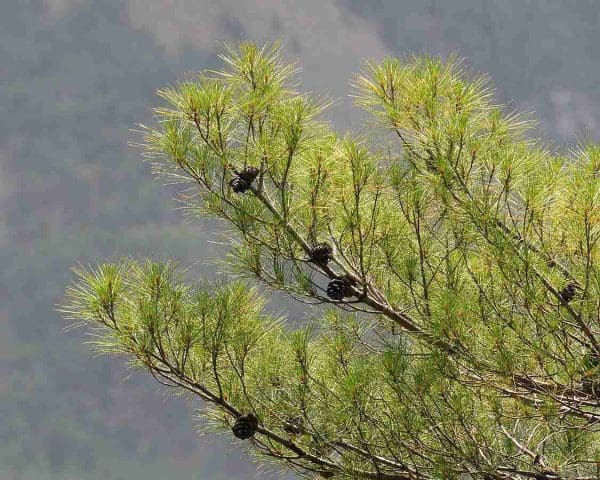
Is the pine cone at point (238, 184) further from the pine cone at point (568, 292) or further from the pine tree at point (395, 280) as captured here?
the pine cone at point (568, 292)

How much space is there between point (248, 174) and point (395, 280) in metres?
0.56

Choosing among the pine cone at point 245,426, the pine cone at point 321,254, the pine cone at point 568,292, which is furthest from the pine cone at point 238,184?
the pine cone at point 568,292

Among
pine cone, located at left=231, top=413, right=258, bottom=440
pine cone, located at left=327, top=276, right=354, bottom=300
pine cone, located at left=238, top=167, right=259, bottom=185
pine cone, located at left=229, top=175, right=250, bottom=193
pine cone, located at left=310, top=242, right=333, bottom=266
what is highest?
pine cone, located at left=238, top=167, right=259, bottom=185

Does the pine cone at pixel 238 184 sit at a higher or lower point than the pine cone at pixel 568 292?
higher

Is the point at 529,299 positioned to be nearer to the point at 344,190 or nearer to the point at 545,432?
the point at 344,190

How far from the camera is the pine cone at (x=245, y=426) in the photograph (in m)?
2.08

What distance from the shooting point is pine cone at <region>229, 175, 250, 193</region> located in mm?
1878

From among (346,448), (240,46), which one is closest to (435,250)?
(346,448)

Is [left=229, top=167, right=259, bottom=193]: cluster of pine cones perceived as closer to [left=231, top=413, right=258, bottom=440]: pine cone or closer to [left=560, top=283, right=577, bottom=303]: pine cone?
[left=231, top=413, right=258, bottom=440]: pine cone

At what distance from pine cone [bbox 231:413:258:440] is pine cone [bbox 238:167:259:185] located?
0.65m

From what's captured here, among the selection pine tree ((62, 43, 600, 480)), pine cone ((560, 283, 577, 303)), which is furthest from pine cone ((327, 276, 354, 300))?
pine cone ((560, 283, 577, 303))

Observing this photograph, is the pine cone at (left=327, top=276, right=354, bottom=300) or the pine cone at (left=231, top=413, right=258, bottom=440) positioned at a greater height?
the pine cone at (left=327, top=276, right=354, bottom=300)

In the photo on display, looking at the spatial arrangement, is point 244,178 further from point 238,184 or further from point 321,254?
point 321,254

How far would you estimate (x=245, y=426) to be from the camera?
2080mm
